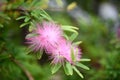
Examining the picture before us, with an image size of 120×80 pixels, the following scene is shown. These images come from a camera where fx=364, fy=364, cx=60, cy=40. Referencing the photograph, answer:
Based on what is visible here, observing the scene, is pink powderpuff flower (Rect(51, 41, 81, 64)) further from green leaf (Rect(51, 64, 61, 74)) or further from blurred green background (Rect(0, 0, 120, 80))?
blurred green background (Rect(0, 0, 120, 80))

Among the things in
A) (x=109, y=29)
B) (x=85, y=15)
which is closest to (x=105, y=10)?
(x=85, y=15)

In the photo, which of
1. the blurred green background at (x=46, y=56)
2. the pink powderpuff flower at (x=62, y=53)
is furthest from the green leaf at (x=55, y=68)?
the blurred green background at (x=46, y=56)

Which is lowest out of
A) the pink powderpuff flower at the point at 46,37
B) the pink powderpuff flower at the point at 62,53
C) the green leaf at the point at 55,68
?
the green leaf at the point at 55,68

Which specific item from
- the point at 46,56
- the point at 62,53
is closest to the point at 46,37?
the point at 62,53

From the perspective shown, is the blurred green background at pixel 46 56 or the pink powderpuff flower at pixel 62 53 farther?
the blurred green background at pixel 46 56

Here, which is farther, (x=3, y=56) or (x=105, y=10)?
(x=105, y=10)

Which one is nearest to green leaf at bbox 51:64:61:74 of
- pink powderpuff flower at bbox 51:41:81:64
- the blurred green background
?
pink powderpuff flower at bbox 51:41:81:64

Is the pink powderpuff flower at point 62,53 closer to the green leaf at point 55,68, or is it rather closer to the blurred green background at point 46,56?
the green leaf at point 55,68

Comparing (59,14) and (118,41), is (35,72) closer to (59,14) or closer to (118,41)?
(118,41)

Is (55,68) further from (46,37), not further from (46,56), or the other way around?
(46,56)
